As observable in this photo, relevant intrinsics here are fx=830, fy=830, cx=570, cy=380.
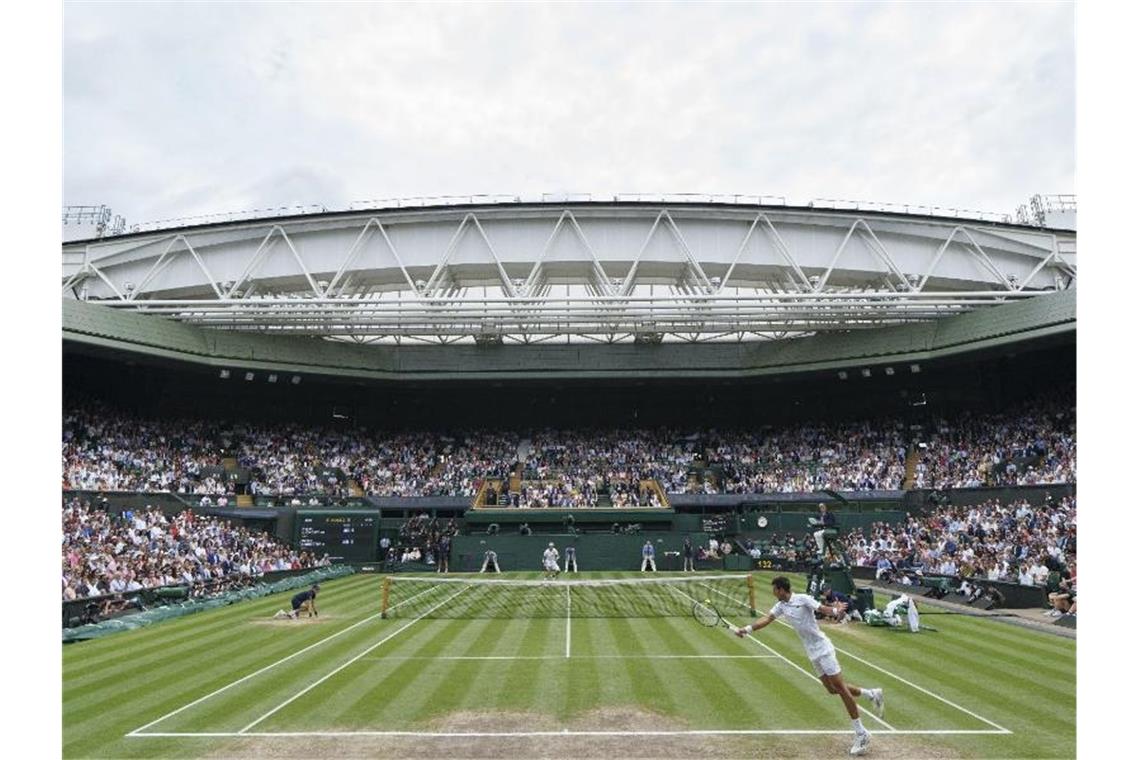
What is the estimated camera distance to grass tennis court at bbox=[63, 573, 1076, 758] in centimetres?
1007

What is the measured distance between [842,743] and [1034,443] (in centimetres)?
3671

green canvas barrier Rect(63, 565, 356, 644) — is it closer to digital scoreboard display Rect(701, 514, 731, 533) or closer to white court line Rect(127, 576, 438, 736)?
white court line Rect(127, 576, 438, 736)

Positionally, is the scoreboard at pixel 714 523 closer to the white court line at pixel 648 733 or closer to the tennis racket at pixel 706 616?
the tennis racket at pixel 706 616

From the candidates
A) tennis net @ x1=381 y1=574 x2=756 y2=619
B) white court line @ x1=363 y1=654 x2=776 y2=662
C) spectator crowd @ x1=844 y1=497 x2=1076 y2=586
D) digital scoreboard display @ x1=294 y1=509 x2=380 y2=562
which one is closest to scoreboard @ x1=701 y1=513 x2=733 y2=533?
spectator crowd @ x1=844 y1=497 x2=1076 y2=586

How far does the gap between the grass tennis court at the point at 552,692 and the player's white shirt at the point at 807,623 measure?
1129mm

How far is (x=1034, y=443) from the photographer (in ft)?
134

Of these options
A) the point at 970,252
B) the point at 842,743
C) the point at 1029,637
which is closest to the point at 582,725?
the point at 842,743

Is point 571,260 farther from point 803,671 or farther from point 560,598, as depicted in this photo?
point 803,671

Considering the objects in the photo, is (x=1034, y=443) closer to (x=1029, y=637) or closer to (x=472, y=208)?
(x=1029, y=637)

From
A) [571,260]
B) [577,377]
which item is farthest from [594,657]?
[577,377]

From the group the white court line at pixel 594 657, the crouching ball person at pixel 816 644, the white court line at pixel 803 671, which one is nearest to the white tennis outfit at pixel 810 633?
the crouching ball person at pixel 816 644

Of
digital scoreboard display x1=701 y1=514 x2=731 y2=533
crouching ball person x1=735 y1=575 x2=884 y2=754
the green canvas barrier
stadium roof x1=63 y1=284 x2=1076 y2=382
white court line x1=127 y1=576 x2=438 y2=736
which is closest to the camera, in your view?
crouching ball person x1=735 y1=575 x2=884 y2=754

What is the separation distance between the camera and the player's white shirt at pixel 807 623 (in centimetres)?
989

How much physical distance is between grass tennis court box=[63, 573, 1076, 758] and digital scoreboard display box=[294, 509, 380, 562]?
18581 mm
